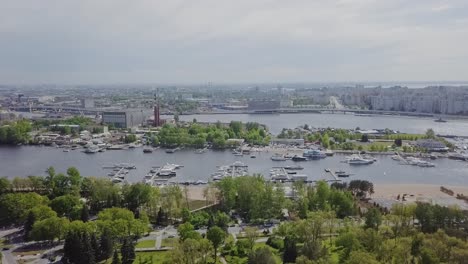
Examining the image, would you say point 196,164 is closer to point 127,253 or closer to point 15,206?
point 15,206

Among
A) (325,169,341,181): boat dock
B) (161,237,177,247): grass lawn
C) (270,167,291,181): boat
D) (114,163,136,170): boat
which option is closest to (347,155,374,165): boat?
(325,169,341,181): boat dock

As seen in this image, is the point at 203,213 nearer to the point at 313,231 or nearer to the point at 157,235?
the point at 157,235

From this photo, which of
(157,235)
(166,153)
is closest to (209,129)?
(166,153)

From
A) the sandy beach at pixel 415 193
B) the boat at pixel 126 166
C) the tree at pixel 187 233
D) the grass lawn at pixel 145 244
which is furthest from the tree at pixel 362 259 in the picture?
the boat at pixel 126 166

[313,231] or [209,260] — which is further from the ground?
[313,231]

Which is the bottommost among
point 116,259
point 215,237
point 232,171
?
point 232,171

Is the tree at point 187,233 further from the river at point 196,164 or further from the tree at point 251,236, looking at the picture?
the river at point 196,164

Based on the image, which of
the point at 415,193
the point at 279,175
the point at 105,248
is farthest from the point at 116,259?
the point at 415,193

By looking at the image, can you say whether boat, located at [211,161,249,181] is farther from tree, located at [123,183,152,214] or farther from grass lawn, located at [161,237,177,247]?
grass lawn, located at [161,237,177,247]
